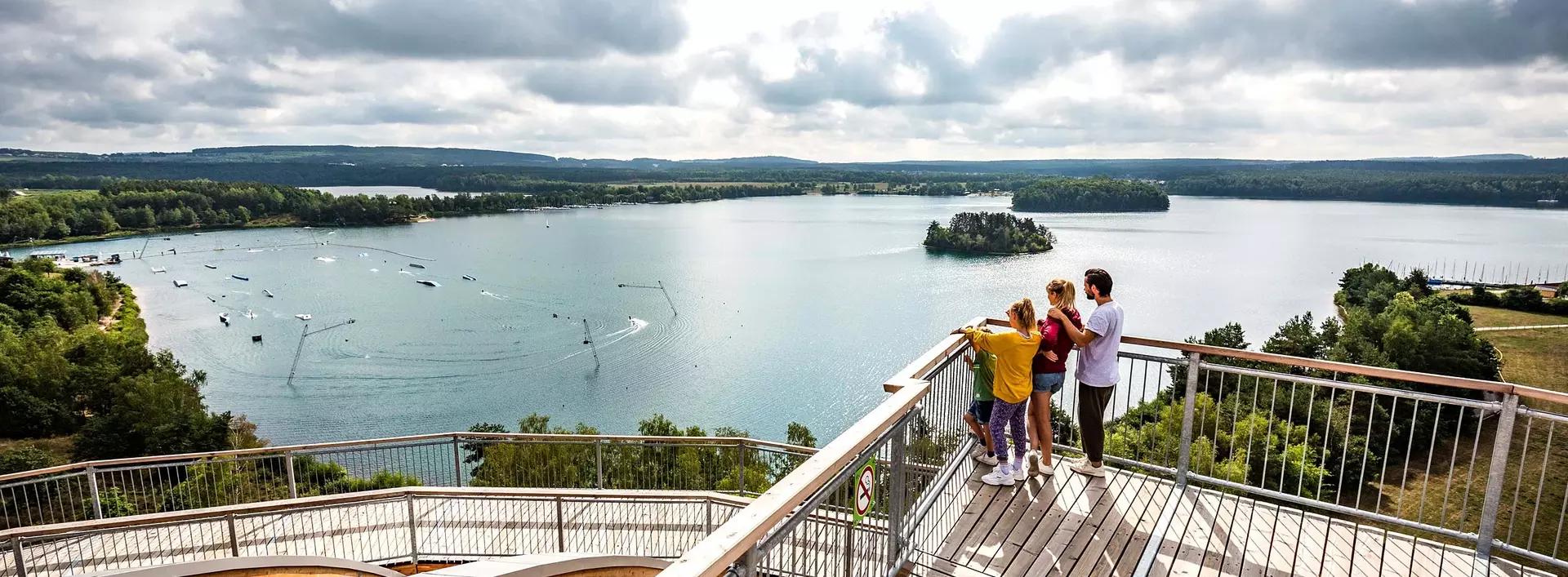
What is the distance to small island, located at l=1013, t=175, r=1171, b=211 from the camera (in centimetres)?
17625

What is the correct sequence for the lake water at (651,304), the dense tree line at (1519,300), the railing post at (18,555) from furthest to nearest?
the dense tree line at (1519,300), the lake water at (651,304), the railing post at (18,555)

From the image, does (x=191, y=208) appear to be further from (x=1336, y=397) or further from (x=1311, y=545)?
(x=1311, y=545)

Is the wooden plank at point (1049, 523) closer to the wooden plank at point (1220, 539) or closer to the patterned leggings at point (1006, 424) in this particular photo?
the patterned leggings at point (1006, 424)

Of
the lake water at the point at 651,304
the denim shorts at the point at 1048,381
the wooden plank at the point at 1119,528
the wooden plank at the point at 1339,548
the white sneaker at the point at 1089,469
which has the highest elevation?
the denim shorts at the point at 1048,381

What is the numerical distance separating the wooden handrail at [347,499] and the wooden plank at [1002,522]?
4442 mm

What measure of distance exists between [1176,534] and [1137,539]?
0.28 metres

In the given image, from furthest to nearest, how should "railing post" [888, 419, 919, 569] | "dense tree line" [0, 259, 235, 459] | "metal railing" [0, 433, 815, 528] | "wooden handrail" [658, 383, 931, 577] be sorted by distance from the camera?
"dense tree line" [0, 259, 235, 459] < "metal railing" [0, 433, 815, 528] < "railing post" [888, 419, 919, 569] < "wooden handrail" [658, 383, 931, 577]

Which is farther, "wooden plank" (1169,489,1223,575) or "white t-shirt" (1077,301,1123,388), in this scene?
"white t-shirt" (1077,301,1123,388)

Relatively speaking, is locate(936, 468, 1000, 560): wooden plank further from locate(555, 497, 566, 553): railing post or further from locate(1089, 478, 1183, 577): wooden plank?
locate(555, 497, 566, 553): railing post

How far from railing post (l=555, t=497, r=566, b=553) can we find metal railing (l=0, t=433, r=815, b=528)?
633 millimetres

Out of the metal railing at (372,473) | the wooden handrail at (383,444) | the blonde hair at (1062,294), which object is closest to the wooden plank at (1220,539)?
the blonde hair at (1062,294)

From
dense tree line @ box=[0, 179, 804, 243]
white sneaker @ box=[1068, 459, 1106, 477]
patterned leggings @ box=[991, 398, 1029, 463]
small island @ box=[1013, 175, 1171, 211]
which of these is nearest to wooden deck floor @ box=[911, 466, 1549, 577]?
white sneaker @ box=[1068, 459, 1106, 477]

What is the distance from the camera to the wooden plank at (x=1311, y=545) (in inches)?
171

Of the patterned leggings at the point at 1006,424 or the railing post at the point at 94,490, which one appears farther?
the railing post at the point at 94,490
